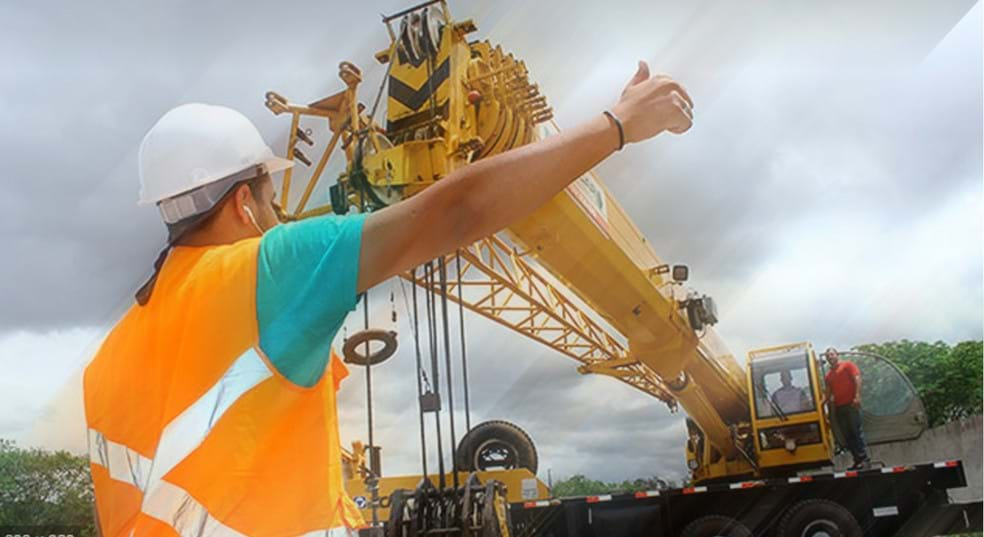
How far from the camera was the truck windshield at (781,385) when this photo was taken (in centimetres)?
1074

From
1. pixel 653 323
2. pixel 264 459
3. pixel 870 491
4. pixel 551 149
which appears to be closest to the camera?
pixel 264 459

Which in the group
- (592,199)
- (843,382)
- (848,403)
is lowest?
(848,403)

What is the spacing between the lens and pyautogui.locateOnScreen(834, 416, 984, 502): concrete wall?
41.7 feet

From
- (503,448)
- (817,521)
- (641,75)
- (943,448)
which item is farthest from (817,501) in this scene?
(641,75)

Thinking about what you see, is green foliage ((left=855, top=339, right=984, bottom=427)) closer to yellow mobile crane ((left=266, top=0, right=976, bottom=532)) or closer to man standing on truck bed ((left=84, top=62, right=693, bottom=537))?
yellow mobile crane ((left=266, top=0, right=976, bottom=532))

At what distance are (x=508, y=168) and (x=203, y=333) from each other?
498 mm

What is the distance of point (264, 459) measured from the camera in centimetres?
115

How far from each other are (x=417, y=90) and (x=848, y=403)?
24.2 feet

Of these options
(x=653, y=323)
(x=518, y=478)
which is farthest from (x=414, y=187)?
(x=518, y=478)

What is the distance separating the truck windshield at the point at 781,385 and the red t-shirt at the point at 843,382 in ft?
1.07

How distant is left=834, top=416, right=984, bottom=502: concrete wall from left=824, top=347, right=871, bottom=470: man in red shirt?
2.04m

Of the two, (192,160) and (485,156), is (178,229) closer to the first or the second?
(192,160)

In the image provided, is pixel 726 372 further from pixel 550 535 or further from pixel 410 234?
pixel 410 234

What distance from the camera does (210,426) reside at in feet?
3.69
